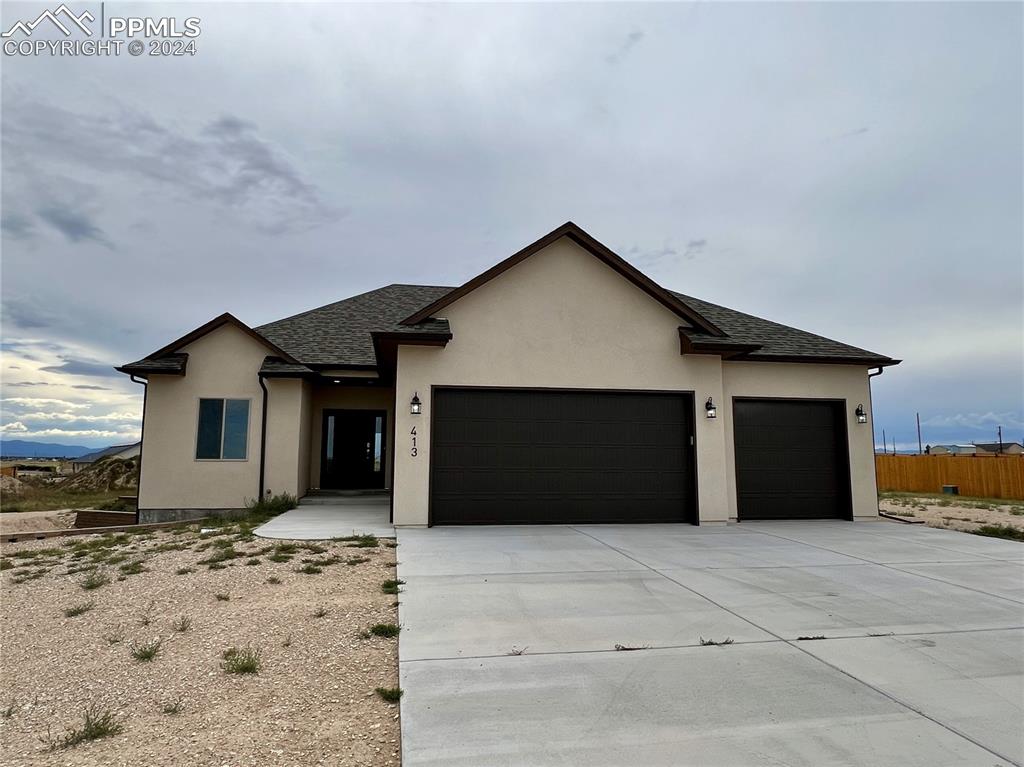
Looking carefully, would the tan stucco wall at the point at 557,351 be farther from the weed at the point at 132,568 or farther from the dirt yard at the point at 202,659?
the weed at the point at 132,568

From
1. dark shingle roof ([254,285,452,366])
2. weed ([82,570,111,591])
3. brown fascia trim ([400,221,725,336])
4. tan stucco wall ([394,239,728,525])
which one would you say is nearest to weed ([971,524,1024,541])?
tan stucco wall ([394,239,728,525])

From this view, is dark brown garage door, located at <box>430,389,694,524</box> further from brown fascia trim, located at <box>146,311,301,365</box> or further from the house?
brown fascia trim, located at <box>146,311,301,365</box>

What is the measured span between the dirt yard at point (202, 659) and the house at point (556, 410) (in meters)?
3.49

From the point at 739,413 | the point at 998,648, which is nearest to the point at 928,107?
the point at 739,413

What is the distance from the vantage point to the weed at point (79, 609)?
204 inches

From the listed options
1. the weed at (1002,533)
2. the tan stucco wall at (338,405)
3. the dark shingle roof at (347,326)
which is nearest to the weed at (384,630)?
the dark shingle roof at (347,326)

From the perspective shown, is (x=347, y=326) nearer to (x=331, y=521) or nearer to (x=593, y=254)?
(x=331, y=521)

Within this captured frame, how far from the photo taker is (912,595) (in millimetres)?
5863

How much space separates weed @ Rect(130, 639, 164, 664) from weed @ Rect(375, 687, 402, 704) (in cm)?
188

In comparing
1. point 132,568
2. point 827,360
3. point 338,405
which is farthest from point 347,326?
point 827,360

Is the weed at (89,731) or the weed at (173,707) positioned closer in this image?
the weed at (89,731)

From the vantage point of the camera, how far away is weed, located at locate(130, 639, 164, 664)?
4.05 meters

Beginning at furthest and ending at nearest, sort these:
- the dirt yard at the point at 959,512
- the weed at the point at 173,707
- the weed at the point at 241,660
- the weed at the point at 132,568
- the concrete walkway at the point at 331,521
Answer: the dirt yard at the point at 959,512 < the concrete walkway at the point at 331,521 < the weed at the point at 132,568 < the weed at the point at 241,660 < the weed at the point at 173,707

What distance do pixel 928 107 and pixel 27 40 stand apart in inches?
663
